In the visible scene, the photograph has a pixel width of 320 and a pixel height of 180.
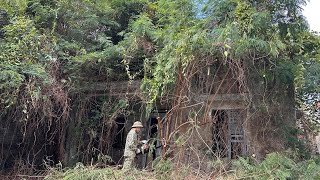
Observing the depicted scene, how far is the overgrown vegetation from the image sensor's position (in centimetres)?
578

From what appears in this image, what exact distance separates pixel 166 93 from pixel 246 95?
1.63m

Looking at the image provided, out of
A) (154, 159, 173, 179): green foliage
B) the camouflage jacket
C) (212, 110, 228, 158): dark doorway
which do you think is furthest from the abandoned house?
the camouflage jacket

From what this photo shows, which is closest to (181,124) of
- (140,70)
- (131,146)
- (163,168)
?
(163,168)

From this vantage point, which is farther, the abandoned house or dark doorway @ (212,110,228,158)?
dark doorway @ (212,110,228,158)

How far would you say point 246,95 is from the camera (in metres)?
6.62

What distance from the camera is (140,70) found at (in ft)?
23.9

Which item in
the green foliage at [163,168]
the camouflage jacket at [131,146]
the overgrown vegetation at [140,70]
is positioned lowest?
the green foliage at [163,168]

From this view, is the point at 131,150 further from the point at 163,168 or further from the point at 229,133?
the point at 229,133

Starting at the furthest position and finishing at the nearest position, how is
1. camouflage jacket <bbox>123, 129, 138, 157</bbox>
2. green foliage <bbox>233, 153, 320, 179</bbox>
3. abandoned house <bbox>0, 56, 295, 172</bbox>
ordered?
1. camouflage jacket <bbox>123, 129, 138, 157</bbox>
2. abandoned house <bbox>0, 56, 295, 172</bbox>
3. green foliage <bbox>233, 153, 320, 179</bbox>

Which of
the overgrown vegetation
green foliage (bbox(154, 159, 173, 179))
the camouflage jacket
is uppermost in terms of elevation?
the overgrown vegetation

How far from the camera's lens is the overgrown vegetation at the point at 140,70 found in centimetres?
578

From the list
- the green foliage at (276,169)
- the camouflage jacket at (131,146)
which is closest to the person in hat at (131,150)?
the camouflage jacket at (131,146)

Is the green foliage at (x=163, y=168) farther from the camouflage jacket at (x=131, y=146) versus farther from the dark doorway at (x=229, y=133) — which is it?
the dark doorway at (x=229, y=133)

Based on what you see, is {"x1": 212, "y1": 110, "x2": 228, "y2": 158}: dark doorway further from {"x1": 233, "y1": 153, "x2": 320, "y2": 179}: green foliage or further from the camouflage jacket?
the camouflage jacket
